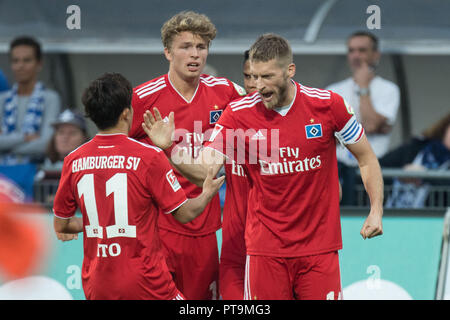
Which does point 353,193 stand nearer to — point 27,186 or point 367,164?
point 367,164

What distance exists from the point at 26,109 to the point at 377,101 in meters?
3.76

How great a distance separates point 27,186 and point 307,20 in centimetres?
363

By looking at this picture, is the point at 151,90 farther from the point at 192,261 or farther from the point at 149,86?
the point at 192,261

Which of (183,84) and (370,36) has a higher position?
(370,36)

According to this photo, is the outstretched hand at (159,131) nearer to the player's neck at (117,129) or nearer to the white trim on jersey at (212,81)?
the player's neck at (117,129)

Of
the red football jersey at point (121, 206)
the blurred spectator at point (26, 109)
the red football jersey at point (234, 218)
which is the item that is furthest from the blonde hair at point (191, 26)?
the blurred spectator at point (26, 109)

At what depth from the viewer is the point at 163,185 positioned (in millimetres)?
4770

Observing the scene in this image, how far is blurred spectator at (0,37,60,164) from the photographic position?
841 centimetres

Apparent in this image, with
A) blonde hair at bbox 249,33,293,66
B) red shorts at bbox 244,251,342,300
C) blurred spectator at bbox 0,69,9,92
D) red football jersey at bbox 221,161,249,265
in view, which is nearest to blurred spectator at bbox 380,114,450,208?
red football jersey at bbox 221,161,249,265

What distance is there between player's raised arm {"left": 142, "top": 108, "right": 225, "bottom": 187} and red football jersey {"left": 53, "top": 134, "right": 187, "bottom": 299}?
34 centimetres

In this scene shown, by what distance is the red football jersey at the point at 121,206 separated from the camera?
4.69 metres

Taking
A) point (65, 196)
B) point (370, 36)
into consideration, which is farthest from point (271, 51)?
point (370, 36)

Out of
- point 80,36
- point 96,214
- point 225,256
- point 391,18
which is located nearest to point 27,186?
point 80,36

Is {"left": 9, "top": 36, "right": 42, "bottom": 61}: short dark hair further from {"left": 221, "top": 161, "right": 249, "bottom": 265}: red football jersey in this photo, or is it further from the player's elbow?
the player's elbow
